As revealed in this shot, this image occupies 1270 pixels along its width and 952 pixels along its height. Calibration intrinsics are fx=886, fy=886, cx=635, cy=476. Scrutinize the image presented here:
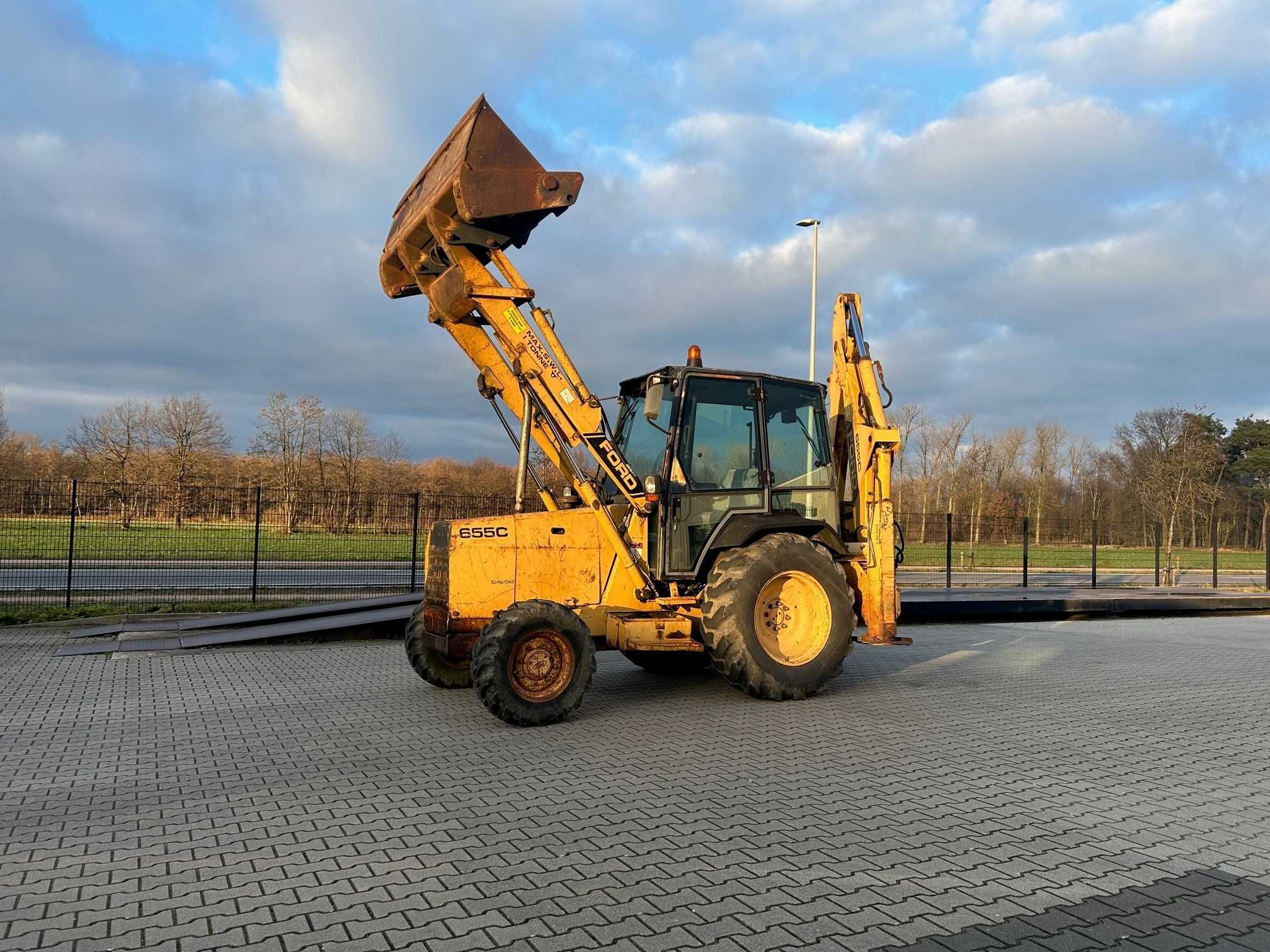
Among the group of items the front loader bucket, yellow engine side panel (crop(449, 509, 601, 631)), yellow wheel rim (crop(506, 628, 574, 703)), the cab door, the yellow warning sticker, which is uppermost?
the front loader bucket

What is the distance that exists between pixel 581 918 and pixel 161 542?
14646mm

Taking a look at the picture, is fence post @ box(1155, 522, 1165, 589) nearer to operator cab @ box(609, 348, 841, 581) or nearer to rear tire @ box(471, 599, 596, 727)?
operator cab @ box(609, 348, 841, 581)

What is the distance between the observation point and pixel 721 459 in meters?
7.80

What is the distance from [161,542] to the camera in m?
15.5

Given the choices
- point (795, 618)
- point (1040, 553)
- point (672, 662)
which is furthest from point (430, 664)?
point (1040, 553)

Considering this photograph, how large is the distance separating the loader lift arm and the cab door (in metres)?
0.36

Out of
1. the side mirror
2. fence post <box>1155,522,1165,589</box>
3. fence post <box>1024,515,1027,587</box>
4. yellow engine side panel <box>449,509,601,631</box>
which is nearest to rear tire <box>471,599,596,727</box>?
yellow engine side panel <box>449,509,601,631</box>

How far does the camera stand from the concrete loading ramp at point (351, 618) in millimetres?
10672

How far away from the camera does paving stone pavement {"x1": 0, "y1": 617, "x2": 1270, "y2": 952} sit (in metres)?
3.30

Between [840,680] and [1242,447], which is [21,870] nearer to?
[840,680]

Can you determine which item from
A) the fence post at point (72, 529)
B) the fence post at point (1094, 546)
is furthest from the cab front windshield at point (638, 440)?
the fence post at point (1094, 546)

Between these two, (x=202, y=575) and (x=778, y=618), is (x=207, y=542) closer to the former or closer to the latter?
(x=202, y=575)

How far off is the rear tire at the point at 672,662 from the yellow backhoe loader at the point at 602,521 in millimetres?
385

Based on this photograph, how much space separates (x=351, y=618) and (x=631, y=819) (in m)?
7.76
